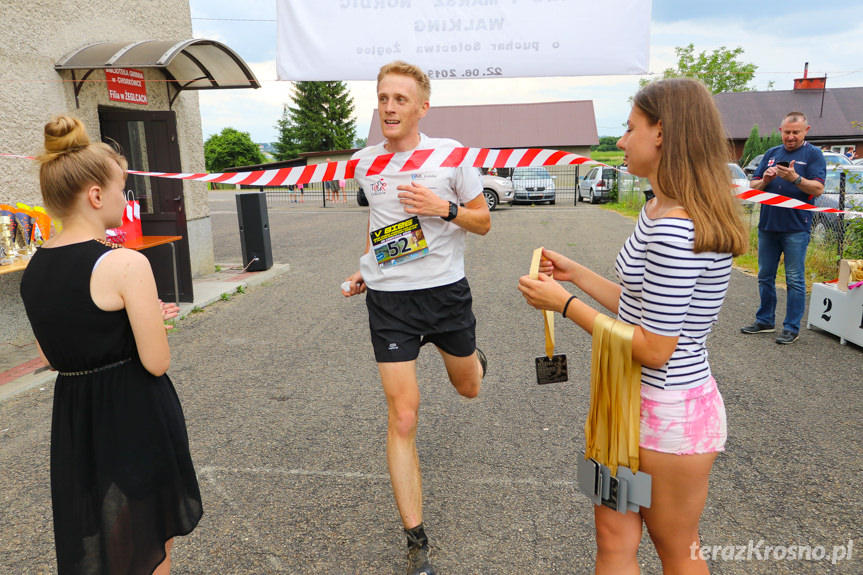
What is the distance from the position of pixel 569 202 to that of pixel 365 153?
24.6 metres

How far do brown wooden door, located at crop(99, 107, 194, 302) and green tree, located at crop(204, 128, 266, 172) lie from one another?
6823cm

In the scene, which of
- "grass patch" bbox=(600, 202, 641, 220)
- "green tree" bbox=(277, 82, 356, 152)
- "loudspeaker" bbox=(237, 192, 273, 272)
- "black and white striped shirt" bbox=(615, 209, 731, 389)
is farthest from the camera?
"green tree" bbox=(277, 82, 356, 152)

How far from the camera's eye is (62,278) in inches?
68.0

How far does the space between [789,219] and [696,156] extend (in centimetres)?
476

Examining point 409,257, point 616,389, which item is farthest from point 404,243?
point 616,389

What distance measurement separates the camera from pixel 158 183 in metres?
7.81

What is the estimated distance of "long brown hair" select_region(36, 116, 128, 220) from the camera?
1755 millimetres

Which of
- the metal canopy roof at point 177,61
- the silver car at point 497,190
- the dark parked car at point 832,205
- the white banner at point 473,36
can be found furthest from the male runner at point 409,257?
the silver car at point 497,190

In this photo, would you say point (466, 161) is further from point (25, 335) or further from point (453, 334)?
point (25, 335)

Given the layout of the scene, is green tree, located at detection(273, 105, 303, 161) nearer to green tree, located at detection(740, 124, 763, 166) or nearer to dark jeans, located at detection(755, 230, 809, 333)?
green tree, located at detection(740, 124, 763, 166)

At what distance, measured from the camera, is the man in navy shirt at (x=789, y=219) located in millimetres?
5473

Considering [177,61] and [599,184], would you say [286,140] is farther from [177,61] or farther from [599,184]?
[177,61]

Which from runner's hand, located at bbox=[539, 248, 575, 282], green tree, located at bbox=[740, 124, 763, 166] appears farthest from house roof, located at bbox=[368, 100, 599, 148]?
runner's hand, located at bbox=[539, 248, 575, 282]

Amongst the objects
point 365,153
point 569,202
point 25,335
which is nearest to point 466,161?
point 365,153
